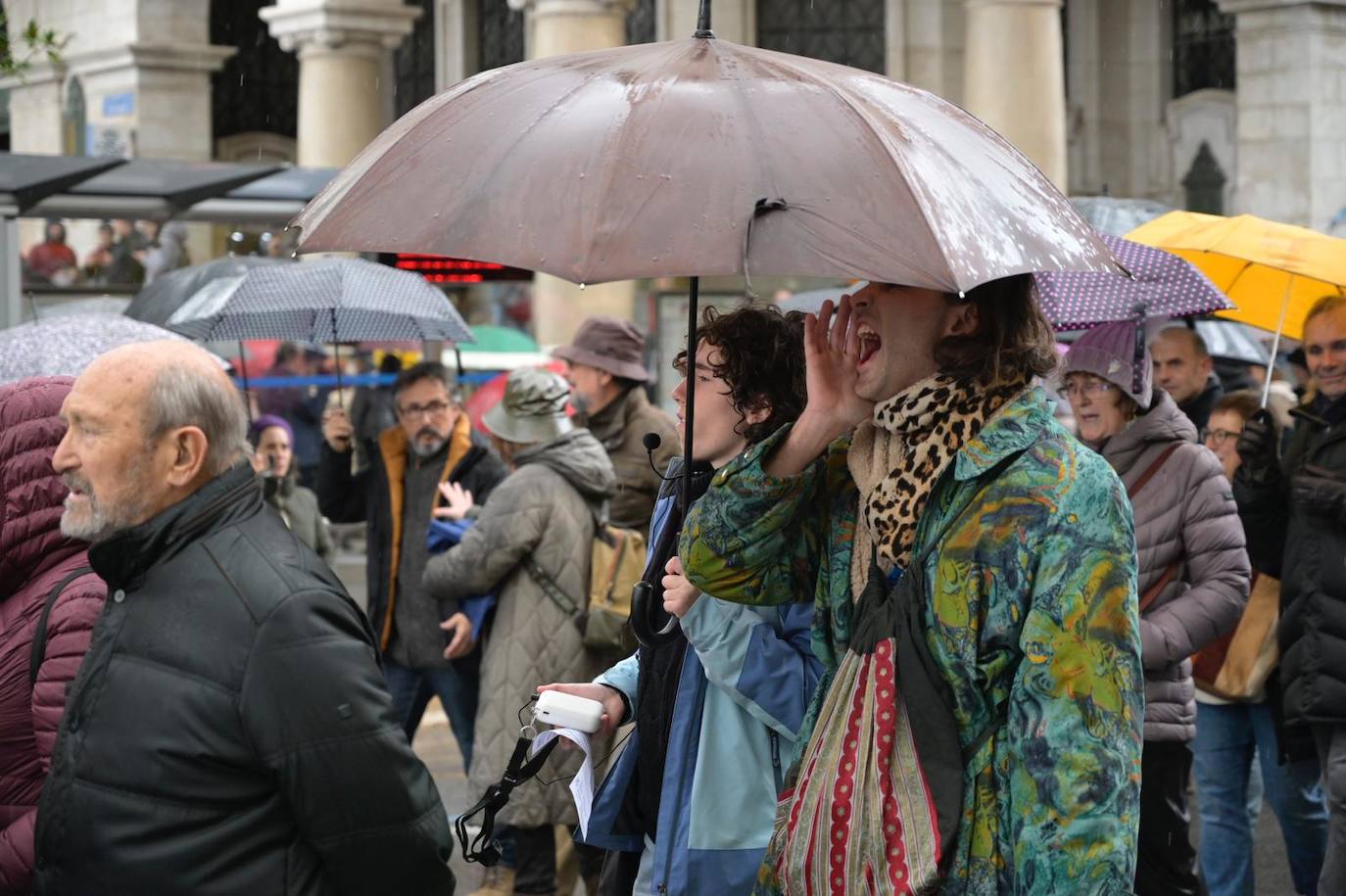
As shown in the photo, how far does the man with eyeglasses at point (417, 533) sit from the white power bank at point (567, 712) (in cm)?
397

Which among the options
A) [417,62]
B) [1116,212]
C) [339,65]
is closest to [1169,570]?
[1116,212]

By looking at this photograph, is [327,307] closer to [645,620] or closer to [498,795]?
[645,620]

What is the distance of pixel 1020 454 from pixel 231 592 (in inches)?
50.4

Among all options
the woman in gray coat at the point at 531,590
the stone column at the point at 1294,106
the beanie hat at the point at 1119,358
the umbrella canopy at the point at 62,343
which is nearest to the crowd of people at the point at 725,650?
the umbrella canopy at the point at 62,343

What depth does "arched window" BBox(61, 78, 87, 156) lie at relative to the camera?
74.5 ft

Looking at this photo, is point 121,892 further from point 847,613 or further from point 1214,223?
point 1214,223

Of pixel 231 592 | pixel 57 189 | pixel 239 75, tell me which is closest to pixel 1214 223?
pixel 231 592

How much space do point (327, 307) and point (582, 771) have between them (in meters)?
5.05

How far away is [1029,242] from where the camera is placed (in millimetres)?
3002

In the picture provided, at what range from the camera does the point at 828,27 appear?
21281mm

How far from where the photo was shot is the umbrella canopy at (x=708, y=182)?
9.43 ft

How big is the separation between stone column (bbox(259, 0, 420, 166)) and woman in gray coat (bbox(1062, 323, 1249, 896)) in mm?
12975

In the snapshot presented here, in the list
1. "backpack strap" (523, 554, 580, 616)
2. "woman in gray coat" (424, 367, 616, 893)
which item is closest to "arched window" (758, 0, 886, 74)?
"woman in gray coat" (424, 367, 616, 893)

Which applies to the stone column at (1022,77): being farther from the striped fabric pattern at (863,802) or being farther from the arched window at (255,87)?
the arched window at (255,87)
